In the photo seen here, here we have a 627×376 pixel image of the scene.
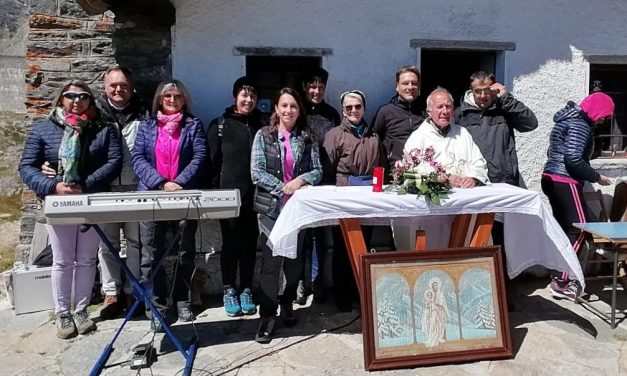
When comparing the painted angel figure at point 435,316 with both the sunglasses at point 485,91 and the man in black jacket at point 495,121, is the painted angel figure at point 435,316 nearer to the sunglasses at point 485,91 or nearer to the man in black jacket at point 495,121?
the man in black jacket at point 495,121

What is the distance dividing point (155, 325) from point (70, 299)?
0.65 m

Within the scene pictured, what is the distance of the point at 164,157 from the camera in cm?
343

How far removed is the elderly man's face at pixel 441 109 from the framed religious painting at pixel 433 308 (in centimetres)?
97

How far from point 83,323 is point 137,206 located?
1402 mm

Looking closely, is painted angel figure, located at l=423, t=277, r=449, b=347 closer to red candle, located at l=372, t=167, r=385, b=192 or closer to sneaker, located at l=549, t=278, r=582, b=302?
red candle, located at l=372, t=167, r=385, b=192

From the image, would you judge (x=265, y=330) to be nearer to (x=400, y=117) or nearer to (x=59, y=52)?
(x=400, y=117)

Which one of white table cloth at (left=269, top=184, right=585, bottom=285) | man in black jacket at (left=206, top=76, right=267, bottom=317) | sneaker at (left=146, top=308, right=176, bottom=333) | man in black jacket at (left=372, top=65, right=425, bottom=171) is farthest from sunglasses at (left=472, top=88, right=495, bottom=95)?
sneaker at (left=146, top=308, right=176, bottom=333)

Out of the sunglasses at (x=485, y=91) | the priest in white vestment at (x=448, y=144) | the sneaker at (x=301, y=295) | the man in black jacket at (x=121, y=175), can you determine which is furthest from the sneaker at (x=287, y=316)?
the sunglasses at (x=485, y=91)

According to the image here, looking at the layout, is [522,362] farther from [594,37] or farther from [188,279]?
[594,37]

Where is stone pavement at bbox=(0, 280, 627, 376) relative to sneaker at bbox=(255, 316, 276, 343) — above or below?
below

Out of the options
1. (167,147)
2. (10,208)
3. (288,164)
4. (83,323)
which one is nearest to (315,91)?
(288,164)

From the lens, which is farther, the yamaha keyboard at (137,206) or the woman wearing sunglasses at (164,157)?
the woman wearing sunglasses at (164,157)

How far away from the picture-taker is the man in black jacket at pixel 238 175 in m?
3.66

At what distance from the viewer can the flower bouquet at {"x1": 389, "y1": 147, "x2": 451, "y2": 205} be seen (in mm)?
3035
